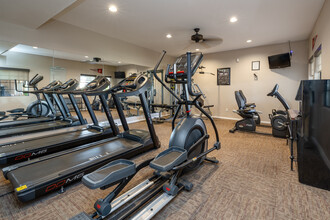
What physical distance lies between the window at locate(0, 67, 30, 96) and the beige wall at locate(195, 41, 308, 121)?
5.86 m

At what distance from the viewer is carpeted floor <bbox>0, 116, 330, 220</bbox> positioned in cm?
153

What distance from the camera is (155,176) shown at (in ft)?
6.55

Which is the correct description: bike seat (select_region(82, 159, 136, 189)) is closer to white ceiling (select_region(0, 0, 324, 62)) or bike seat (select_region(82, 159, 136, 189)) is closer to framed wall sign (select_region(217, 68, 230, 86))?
white ceiling (select_region(0, 0, 324, 62))

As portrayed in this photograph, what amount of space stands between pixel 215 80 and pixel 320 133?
17.1 ft

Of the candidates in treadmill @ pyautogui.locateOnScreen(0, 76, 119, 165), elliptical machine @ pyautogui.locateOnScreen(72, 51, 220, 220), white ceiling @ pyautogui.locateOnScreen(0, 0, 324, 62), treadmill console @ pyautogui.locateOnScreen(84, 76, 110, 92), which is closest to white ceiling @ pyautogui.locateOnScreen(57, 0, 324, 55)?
white ceiling @ pyautogui.locateOnScreen(0, 0, 324, 62)

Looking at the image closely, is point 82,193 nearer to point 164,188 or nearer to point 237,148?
point 164,188

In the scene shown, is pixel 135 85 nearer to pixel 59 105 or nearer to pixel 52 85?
pixel 52 85

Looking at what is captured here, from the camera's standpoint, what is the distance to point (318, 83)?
1869mm

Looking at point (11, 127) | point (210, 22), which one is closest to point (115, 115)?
point (11, 127)

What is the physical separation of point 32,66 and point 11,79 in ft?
1.60

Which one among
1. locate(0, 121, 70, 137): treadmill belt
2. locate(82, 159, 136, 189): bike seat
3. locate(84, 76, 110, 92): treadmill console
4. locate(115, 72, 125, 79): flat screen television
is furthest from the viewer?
locate(115, 72, 125, 79): flat screen television

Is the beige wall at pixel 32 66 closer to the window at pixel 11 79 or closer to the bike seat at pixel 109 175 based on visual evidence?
the window at pixel 11 79

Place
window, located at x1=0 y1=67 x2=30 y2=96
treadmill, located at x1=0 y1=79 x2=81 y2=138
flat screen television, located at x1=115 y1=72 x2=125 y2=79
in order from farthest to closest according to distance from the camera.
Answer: flat screen television, located at x1=115 y1=72 x2=125 y2=79 < window, located at x1=0 y1=67 x2=30 y2=96 < treadmill, located at x1=0 y1=79 x2=81 y2=138

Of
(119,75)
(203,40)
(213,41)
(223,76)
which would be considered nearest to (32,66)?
(119,75)
